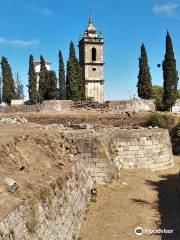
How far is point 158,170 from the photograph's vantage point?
30.0 metres

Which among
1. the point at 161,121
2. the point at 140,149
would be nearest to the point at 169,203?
the point at 140,149

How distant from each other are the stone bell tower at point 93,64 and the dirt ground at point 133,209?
43.2 m

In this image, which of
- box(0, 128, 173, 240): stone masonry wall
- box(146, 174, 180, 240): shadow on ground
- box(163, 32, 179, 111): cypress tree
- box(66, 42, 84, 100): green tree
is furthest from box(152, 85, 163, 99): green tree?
box(146, 174, 180, 240): shadow on ground

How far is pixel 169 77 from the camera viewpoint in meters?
52.0

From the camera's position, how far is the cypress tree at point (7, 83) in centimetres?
5759

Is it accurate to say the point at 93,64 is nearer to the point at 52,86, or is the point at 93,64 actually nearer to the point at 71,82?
the point at 71,82

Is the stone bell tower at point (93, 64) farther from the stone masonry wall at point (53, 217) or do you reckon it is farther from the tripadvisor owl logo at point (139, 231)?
the tripadvisor owl logo at point (139, 231)

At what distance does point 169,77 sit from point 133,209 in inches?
1283

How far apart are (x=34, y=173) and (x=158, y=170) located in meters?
14.4

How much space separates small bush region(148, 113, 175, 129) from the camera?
4488 centimetres

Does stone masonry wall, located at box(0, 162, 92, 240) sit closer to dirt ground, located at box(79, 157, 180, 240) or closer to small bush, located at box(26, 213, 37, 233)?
small bush, located at box(26, 213, 37, 233)

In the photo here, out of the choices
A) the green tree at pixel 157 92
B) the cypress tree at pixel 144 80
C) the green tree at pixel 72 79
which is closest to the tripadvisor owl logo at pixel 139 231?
the cypress tree at pixel 144 80

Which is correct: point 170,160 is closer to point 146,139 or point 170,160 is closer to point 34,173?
point 146,139

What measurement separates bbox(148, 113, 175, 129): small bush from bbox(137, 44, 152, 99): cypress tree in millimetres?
10404
